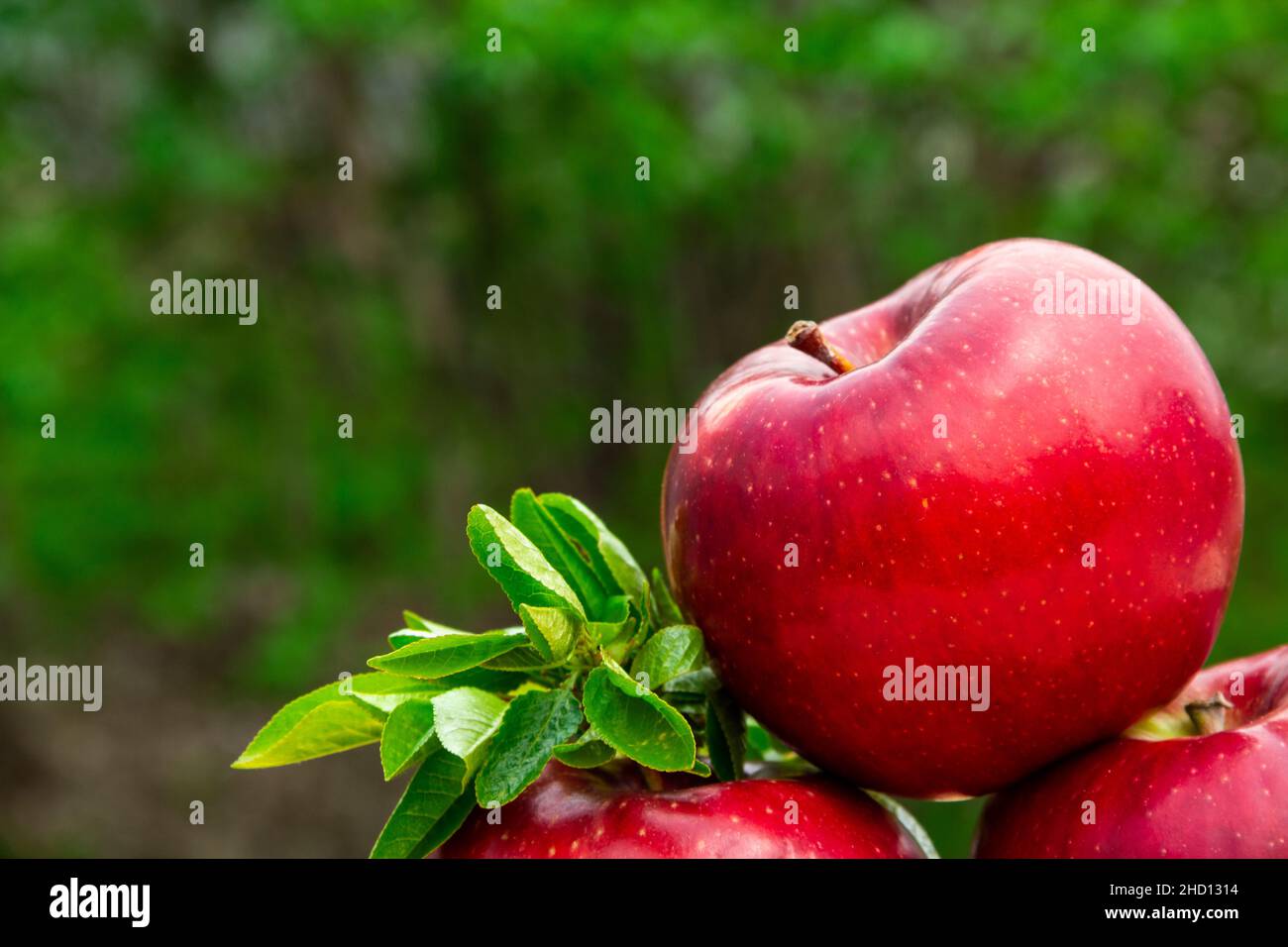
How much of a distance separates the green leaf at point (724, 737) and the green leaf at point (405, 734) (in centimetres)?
22

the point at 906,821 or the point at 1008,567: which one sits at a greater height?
the point at 1008,567

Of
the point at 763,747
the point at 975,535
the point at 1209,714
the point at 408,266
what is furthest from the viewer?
the point at 408,266

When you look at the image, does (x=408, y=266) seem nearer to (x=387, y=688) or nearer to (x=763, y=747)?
(x=763, y=747)

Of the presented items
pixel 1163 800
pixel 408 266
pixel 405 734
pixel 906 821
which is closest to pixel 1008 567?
pixel 1163 800

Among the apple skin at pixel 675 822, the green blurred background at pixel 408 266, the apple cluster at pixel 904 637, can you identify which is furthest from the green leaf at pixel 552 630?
the green blurred background at pixel 408 266

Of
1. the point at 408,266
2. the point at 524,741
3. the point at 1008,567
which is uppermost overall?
the point at 408,266

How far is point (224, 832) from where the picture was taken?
15.3 ft

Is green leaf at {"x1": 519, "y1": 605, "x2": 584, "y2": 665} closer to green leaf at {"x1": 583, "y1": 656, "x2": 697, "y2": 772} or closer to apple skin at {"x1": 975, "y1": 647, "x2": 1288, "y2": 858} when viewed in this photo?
green leaf at {"x1": 583, "y1": 656, "x2": 697, "y2": 772}

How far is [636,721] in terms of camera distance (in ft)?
3.15

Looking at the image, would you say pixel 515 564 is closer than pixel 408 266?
Yes

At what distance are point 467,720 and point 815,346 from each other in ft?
1.37

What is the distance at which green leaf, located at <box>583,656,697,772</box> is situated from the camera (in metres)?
0.94

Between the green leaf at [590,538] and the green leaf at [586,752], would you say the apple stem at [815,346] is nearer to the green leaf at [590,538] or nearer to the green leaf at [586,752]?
the green leaf at [590,538]

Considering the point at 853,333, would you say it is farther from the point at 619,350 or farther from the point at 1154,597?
the point at 619,350
